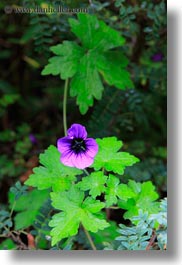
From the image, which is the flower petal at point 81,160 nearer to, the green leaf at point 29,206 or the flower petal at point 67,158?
the flower petal at point 67,158

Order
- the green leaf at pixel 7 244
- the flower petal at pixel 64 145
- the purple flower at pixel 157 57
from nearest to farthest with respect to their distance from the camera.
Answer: the flower petal at pixel 64 145 < the green leaf at pixel 7 244 < the purple flower at pixel 157 57

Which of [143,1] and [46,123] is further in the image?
[46,123]

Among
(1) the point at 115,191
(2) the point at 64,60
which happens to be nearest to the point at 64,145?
(1) the point at 115,191

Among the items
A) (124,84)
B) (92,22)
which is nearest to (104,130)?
(124,84)

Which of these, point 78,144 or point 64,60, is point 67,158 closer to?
point 78,144

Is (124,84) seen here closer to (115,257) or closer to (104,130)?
(104,130)

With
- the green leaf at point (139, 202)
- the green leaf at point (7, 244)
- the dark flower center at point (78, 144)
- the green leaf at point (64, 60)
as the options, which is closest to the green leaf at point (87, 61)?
the green leaf at point (64, 60)

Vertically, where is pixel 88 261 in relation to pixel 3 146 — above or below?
below
